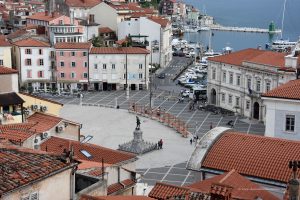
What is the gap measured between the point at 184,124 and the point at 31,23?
1696 inches

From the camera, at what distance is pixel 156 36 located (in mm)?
90312

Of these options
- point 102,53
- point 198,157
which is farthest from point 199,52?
point 198,157

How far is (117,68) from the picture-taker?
2928 inches

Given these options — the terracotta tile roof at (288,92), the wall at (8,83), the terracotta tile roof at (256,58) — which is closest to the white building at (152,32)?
the terracotta tile roof at (256,58)

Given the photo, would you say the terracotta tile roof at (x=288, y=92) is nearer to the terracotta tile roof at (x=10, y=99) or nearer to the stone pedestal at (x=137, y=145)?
the terracotta tile roof at (x=10, y=99)

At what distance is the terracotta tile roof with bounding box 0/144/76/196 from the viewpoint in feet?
48.6

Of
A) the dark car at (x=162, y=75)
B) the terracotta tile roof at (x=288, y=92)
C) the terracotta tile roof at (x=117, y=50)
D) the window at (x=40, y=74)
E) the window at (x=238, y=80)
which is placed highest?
the terracotta tile roof at (x=288, y=92)

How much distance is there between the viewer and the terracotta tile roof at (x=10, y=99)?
33.2 meters

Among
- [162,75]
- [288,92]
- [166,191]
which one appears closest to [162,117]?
[162,75]

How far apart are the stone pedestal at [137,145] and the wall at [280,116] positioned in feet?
53.5

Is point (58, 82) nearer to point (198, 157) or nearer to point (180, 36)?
point (198, 157)

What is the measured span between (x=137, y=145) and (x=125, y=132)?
6.74 metres

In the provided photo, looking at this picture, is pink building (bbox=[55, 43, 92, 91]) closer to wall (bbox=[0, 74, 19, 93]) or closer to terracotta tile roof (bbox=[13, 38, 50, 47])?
terracotta tile roof (bbox=[13, 38, 50, 47])

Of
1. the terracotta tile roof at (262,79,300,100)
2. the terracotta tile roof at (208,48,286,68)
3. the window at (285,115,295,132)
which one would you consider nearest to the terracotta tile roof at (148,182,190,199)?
the terracotta tile roof at (262,79,300,100)
